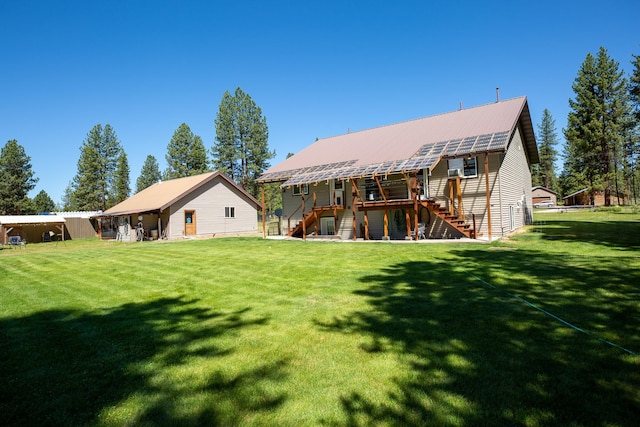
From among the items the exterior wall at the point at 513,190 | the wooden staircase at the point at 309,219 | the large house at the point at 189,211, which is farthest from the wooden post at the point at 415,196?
the large house at the point at 189,211

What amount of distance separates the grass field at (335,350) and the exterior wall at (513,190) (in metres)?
9.09

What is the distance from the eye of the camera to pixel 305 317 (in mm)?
5160

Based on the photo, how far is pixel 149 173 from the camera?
71.6 m

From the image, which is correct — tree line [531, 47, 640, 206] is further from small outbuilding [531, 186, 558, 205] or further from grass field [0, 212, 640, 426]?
grass field [0, 212, 640, 426]

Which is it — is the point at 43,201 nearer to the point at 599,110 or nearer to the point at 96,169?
Result: the point at 96,169

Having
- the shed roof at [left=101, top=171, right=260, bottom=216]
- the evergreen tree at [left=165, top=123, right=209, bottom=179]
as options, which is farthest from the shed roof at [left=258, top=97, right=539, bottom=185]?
the evergreen tree at [left=165, top=123, right=209, bottom=179]

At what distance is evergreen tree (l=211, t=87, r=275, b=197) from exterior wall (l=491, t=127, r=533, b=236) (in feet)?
114

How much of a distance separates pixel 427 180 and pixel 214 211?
61.8 ft

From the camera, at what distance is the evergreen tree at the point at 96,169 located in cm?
5016

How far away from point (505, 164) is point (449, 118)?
5.73 metres

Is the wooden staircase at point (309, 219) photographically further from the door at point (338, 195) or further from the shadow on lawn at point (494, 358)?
the shadow on lawn at point (494, 358)

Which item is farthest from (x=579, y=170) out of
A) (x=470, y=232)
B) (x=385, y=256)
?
(x=385, y=256)

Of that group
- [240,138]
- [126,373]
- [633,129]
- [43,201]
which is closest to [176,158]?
[240,138]

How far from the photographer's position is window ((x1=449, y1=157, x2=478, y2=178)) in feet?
56.4
